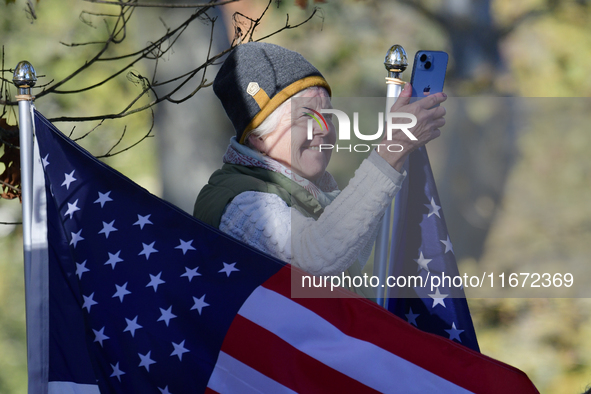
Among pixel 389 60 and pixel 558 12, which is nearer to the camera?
pixel 389 60

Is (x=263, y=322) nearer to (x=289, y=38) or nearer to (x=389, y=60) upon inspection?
(x=389, y=60)

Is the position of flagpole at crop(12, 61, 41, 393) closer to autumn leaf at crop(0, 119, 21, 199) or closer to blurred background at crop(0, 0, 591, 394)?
autumn leaf at crop(0, 119, 21, 199)

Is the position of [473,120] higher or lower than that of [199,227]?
higher

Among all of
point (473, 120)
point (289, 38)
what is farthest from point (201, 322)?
point (473, 120)

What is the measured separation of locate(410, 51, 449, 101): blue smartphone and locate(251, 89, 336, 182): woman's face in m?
0.31

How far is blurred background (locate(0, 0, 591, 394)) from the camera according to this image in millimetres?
4098

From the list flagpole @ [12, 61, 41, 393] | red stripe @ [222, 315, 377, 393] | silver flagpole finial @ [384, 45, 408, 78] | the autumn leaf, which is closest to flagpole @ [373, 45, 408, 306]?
silver flagpole finial @ [384, 45, 408, 78]

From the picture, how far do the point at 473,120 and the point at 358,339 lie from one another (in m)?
4.38

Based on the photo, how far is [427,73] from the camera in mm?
1553

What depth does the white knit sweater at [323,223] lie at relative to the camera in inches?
54.5

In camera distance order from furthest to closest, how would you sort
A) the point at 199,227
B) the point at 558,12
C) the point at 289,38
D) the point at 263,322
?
the point at 558,12
the point at 289,38
the point at 199,227
the point at 263,322

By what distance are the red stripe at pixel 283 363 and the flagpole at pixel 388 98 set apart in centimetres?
41

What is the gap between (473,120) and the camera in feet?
17.4

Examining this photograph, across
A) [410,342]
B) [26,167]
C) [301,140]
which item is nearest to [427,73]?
[301,140]
